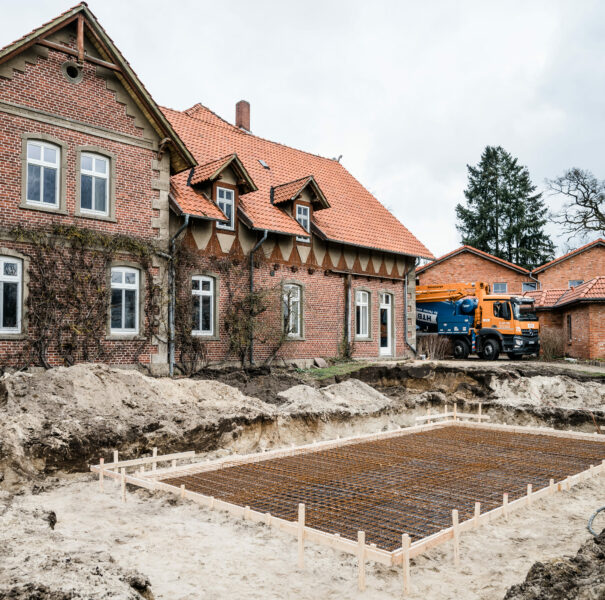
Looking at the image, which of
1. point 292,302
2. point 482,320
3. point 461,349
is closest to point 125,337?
point 292,302

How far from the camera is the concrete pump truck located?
A: 22.0m

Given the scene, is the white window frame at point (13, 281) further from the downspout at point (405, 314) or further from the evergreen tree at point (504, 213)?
the evergreen tree at point (504, 213)

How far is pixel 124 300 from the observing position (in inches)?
525

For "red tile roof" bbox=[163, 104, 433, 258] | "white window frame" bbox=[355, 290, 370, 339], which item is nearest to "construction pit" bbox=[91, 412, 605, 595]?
"red tile roof" bbox=[163, 104, 433, 258]

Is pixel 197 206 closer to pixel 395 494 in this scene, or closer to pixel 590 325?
pixel 395 494

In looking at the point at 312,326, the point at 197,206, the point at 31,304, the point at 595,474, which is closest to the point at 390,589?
the point at 595,474

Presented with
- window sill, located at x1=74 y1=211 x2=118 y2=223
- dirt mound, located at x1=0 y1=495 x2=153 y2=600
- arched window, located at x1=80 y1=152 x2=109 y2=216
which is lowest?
dirt mound, located at x1=0 y1=495 x2=153 y2=600

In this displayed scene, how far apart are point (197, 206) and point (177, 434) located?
276 inches

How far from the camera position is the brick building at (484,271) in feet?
119

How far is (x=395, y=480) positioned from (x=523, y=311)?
16507mm

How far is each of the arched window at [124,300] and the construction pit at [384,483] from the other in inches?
198

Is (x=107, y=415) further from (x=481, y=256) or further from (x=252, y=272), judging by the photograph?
(x=481, y=256)

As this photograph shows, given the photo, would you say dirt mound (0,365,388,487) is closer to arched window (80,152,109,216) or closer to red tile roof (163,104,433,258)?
arched window (80,152,109,216)

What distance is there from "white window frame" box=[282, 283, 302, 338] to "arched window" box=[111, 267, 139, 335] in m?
4.96
